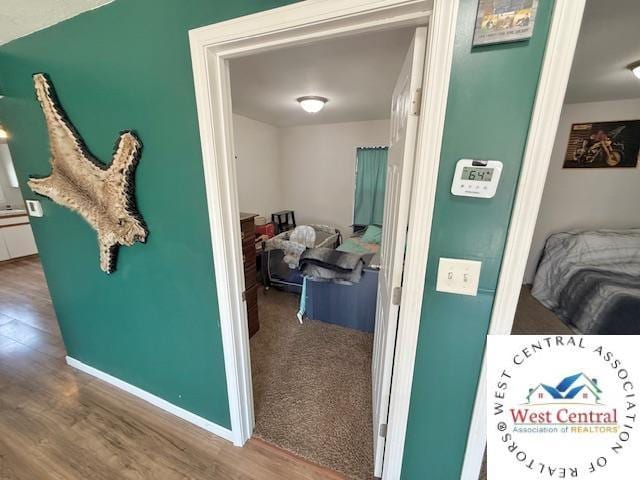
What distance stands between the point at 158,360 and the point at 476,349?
69.4 inches

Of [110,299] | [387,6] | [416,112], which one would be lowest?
[110,299]

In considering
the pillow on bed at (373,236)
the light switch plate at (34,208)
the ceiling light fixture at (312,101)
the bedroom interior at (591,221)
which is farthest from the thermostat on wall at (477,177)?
the pillow on bed at (373,236)

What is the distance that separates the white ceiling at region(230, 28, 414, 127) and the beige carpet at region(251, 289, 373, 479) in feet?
6.82

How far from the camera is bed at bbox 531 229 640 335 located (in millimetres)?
2188

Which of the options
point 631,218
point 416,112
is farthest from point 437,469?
point 631,218

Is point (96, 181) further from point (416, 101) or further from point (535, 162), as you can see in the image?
point (535, 162)

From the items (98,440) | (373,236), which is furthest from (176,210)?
(373,236)

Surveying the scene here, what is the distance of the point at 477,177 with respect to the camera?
0.74 m

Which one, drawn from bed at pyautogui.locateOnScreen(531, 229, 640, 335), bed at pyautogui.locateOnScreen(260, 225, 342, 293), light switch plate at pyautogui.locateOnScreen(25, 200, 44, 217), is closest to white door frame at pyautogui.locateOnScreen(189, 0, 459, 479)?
light switch plate at pyautogui.locateOnScreen(25, 200, 44, 217)

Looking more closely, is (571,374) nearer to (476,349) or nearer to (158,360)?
(476,349)

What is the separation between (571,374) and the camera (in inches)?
28.7

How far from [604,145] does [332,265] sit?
361 centimetres

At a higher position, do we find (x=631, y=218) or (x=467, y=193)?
(x=467, y=193)

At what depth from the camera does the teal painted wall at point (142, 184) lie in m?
1.04
